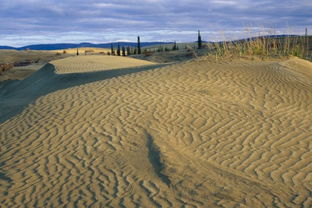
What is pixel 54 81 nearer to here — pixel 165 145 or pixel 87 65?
pixel 87 65

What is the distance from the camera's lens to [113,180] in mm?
5270

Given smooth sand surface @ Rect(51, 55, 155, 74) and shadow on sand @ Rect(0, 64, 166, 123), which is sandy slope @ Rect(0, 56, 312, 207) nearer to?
shadow on sand @ Rect(0, 64, 166, 123)

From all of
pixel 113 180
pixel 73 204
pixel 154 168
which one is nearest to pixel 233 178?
pixel 154 168

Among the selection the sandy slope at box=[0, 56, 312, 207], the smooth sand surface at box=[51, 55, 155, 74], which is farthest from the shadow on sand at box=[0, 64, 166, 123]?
the sandy slope at box=[0, 56, 312, 207]

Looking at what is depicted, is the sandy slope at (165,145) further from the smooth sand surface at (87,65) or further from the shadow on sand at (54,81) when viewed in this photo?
the smooth sand surface at (87,65)

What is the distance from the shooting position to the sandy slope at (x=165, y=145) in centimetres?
488

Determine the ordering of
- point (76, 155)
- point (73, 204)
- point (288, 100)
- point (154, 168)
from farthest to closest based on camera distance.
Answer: point (288, 100) < point (76, 155) < point (154, 168) < point (73, 204)

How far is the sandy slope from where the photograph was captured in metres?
4.88

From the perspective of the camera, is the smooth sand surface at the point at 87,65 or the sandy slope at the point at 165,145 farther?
the smooth sand surface at the point at 87,65

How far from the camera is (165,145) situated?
6289mm

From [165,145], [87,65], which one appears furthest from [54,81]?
[165,145]

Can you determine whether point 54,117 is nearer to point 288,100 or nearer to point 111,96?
point 111,96

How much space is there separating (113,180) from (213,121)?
2.69 m

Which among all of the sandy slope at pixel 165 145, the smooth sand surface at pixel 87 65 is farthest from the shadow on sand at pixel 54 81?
the sandy slope at pixel 165 145
